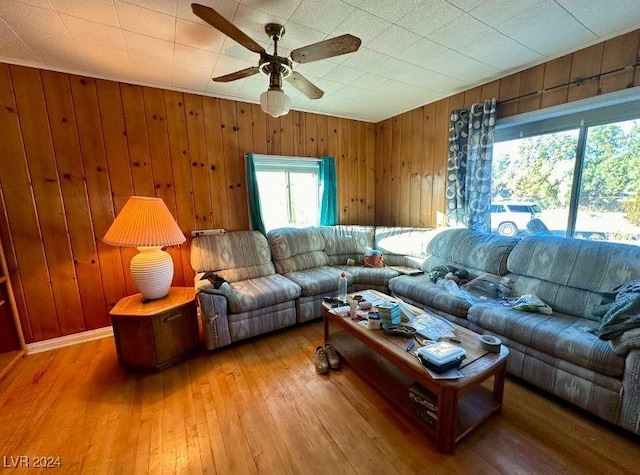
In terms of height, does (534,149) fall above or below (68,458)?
above

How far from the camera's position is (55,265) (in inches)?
94.6

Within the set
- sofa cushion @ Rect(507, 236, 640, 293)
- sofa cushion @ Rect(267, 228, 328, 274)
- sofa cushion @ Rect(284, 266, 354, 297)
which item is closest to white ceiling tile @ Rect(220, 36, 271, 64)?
sofa cushion @ Rect(267, 228, 328, 274)

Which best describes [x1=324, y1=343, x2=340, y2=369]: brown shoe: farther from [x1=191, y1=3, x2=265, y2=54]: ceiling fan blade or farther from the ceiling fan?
[x1=191, y1=3, x2=265, y2=54]: ceiling fan blade

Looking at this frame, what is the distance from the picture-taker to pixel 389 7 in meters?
1.60

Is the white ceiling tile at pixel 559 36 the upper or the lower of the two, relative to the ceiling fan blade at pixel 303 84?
upper

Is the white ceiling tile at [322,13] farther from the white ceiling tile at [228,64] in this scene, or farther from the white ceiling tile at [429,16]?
the white ceiling tile at [228,64]

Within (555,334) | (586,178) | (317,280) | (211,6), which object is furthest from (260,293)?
(586,178)

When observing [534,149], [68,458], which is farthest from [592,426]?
[68,458]

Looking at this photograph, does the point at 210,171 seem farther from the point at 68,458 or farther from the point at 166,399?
the point at 68,458

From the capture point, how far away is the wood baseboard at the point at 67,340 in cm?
236

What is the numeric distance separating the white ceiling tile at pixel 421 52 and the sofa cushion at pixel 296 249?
2.05 meters

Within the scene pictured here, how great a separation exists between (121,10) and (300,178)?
235 centimetres

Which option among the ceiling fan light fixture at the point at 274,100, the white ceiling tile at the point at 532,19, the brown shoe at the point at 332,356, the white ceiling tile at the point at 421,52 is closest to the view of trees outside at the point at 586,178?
the white ceiling tile at the point at 532,19

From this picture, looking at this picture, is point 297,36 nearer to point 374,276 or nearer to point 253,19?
point 253,19
